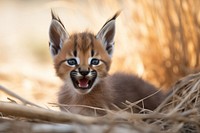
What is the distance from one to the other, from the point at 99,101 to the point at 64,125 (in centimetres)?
129

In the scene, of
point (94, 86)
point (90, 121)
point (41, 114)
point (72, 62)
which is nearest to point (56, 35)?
point (72, 62)

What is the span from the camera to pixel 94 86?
466cm

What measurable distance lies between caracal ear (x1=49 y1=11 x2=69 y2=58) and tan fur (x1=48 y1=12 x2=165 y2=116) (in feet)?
0.13

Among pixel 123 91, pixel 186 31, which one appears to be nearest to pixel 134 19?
pixel 186 31

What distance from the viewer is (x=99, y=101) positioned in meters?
4.67

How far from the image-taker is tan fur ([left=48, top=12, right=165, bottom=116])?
4438 millimetres

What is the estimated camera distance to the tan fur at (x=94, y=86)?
4.44 meters

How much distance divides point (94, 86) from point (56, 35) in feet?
1.78

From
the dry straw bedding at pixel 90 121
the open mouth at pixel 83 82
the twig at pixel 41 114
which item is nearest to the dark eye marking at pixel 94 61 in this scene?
the open mouth at pixel 83 82

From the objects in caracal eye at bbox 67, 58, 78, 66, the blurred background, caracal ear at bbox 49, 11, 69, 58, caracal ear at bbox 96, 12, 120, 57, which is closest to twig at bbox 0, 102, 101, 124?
caracal eye at bbox 67, 58, 78, 66

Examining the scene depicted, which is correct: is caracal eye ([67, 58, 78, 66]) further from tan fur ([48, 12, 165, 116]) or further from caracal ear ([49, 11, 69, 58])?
caracal ear ([49, 11, 69, 58])

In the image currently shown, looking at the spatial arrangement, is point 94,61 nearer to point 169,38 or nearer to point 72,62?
point 72,62

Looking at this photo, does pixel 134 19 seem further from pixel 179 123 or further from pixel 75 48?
pixel 179 123

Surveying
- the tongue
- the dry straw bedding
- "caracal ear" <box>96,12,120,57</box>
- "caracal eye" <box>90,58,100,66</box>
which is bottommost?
the dry straw bedding
